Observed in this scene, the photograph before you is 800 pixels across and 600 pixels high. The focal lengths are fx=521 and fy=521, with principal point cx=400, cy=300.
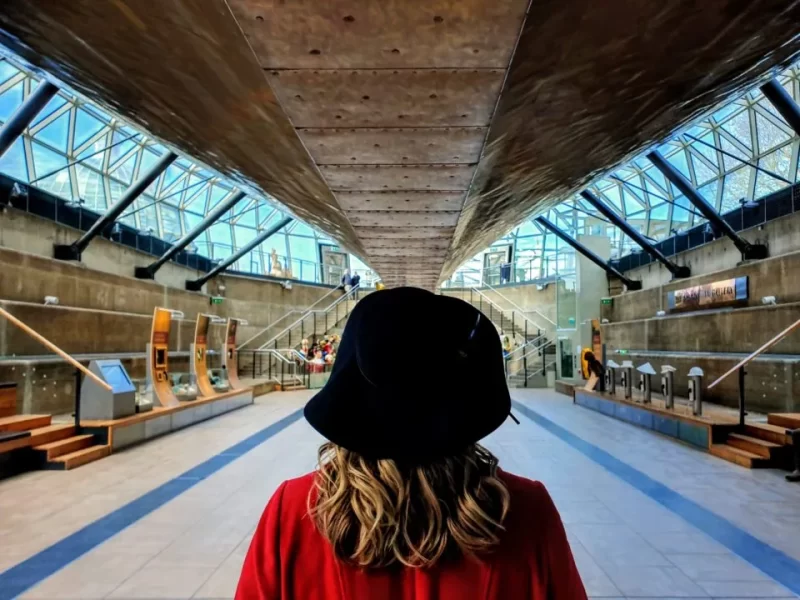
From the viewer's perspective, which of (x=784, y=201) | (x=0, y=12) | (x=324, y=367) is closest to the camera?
(x=0, y=12)

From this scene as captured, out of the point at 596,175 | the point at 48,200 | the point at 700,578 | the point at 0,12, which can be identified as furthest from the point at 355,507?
the point at 48,200

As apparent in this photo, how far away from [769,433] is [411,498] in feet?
26.7

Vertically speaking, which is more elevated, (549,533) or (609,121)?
(609,121)

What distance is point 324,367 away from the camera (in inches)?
725

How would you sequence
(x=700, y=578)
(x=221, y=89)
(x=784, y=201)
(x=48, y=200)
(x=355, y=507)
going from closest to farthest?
(x=355, y=507)
(x=221, y=89)
(x=700, y=578)
(x=784, y=201)
(x=48, y=200)

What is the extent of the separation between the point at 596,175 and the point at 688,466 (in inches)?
159

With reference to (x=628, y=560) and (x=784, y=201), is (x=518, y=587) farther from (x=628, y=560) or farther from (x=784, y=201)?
(x=784, y=201)

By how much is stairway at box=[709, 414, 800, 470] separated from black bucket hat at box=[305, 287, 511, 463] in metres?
7.52

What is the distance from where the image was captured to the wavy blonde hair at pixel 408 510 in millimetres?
821

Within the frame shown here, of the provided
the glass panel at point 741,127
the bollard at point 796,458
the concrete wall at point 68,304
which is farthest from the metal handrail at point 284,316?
the bollard at point 796,458

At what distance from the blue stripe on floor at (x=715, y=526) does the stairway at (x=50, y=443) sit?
682 cm

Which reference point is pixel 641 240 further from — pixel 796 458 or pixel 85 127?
pixel 85 127

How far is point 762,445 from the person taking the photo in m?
6.88

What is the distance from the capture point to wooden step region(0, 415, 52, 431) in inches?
261
